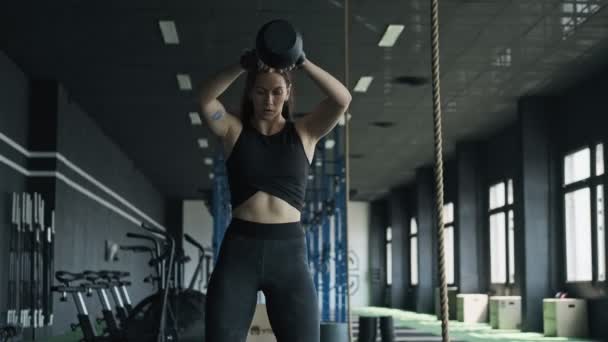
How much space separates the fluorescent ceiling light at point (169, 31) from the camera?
7525 millimetres

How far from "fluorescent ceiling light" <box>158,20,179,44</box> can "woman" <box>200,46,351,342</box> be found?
5545mm

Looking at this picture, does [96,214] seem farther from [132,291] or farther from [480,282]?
[480,282]

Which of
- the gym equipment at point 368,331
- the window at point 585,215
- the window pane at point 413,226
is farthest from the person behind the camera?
the window pane at point 413,226

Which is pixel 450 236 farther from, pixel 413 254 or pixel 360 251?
pixel 360 251

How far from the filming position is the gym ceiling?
7203 millimetres

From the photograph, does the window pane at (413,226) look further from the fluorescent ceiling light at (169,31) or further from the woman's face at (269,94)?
the woman's face at (269,94)

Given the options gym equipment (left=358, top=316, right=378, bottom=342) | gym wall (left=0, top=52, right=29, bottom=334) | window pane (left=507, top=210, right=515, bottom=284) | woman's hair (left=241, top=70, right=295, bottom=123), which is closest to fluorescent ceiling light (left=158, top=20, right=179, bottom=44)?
gym wall (left=0, top=52, right=29, bottom=334)

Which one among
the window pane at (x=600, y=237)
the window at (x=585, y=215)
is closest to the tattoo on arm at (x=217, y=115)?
the window at (x=585, y=215)

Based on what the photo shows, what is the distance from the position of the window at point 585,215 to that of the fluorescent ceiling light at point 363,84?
2.57m

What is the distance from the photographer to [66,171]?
10.3m

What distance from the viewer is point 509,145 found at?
12.7m

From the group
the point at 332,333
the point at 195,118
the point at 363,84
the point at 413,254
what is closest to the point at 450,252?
the point at 413,254

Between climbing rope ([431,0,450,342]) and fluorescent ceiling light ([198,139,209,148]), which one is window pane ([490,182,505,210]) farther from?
climbing rope ([431,0,450,342])

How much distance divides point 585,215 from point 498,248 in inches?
147
